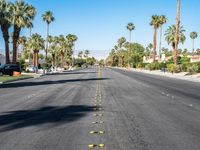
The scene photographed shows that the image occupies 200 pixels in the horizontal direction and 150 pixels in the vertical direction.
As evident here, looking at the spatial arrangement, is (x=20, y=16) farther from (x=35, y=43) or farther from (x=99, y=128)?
(x=99, y=128)

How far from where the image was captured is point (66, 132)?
9.23 meters

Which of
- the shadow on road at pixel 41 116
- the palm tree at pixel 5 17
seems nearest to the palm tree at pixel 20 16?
the palm tree at pixel 5 17

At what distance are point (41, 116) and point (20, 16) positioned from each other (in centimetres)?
5250

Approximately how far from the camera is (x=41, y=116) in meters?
12.0

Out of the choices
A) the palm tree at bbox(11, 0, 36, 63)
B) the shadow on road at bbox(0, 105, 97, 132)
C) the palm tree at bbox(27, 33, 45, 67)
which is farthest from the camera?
the palm tree at bbox(27, 33, 45, 67)

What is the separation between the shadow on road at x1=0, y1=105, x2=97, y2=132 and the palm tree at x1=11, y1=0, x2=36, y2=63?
47792mm

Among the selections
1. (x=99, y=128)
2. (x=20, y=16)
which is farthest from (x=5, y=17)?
(x=99, y=128)

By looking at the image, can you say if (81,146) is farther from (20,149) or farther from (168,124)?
(168,124)

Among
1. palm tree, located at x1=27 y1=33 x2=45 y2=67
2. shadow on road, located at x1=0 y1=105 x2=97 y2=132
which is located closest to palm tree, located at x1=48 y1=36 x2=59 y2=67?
palm tree, located at x1=27 y1=33 x2=45 y2=67

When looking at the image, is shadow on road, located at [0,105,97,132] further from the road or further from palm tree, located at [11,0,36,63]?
palm tree, located at [11,0,36,63]

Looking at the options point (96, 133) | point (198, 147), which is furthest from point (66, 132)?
point (198, 147)

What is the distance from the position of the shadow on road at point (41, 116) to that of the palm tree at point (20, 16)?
47792 millimetres

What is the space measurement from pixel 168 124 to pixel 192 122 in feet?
3.02

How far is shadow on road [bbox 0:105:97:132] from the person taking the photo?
1047 cm
